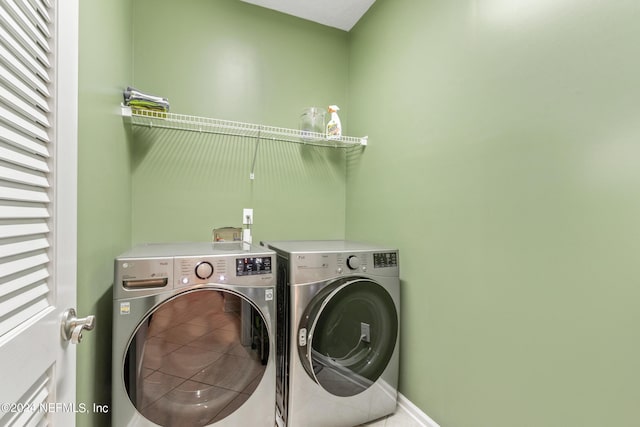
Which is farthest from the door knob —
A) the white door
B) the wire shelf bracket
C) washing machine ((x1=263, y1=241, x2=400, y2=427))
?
the wire shelf bracket

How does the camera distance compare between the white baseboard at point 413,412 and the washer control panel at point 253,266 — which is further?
the white baseboard at point 413,412

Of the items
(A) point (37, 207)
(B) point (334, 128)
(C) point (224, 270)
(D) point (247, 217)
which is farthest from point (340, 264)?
(A) point (37, 207)

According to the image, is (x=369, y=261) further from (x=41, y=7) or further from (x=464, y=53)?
(x=41, y=7)

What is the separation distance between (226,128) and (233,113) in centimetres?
15

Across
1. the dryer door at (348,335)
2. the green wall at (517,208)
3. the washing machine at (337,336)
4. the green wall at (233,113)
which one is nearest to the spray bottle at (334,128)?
the green wall at (233,113)

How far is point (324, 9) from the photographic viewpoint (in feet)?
7.09

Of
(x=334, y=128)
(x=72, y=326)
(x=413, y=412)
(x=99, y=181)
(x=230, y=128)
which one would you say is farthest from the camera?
(x=334, y=128)

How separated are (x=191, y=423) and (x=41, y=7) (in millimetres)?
1515

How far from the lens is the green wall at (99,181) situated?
0.97m

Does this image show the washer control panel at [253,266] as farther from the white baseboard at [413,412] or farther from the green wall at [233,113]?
the white baseboard at [413,412]

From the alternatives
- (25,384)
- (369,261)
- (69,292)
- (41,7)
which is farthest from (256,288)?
(41,7)

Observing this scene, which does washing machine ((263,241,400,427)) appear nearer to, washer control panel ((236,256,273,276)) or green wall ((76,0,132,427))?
washer control panel ((236,256,273,276))

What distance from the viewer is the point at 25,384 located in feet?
1.78

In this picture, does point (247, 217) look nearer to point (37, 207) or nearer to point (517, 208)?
point (37, 207)
